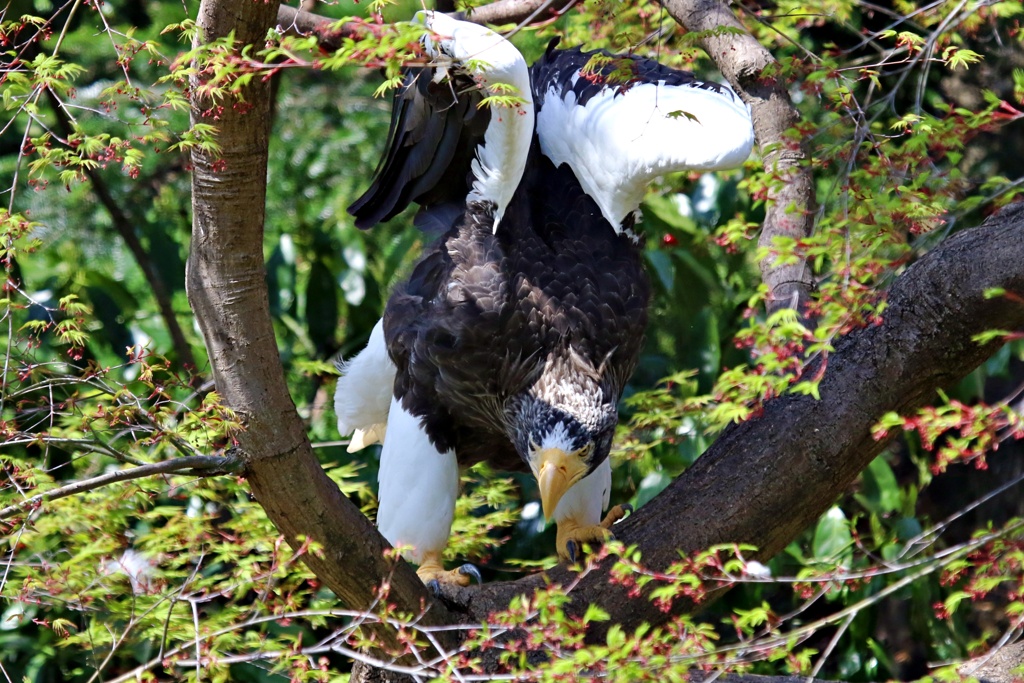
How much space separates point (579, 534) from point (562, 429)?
51cm

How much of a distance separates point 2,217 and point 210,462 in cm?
56

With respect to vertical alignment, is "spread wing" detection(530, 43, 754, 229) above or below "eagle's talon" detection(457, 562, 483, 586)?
above

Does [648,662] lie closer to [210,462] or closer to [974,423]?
[974,423]

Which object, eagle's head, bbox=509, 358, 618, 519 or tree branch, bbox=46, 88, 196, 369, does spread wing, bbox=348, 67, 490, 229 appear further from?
tree branch, bbox=46, 88, 196, 369

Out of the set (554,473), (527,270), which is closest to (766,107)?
(527,270)

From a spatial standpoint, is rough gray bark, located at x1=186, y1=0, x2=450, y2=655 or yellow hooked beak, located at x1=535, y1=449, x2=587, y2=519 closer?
rough gray bark, located at x1=186, y1=0, x2=450, y2=655

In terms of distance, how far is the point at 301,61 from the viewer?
1.57 metres

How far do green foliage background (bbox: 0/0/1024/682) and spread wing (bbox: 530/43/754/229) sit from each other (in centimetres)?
17

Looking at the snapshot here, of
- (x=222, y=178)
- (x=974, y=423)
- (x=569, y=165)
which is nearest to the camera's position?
(x=974, y=423)

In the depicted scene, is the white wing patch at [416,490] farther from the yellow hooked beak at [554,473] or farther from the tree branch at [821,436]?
the yellow hooked beak at [554,473]

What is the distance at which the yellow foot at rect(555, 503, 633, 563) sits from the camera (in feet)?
9.49

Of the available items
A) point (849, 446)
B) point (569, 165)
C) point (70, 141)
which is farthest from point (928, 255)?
point (70, 141)

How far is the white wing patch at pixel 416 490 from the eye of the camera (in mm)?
2799

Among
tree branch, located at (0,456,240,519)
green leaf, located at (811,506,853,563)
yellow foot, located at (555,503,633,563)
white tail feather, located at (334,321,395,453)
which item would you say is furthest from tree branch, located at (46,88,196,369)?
green leaf, located at (811,506,853,563)
